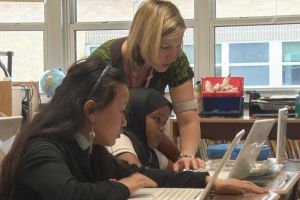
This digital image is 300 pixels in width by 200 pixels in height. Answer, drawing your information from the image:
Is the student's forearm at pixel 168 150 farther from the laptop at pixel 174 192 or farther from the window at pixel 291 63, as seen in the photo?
the window at pixel 291 63

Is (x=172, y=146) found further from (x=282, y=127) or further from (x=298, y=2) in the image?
(x=298, y=2)

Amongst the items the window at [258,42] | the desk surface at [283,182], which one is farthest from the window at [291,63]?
the desk surface at [283,182]

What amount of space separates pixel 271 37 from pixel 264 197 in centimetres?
313

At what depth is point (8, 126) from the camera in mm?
1682

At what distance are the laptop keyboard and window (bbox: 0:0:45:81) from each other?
3.39 m

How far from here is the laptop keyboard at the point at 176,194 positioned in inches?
54.8

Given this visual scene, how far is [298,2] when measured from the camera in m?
4.30

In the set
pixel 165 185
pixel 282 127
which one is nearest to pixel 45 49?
pixel 282 127

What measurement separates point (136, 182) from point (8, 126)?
482 mm

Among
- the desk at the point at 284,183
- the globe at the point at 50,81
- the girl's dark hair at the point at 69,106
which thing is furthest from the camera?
the globe at the point at 50,81

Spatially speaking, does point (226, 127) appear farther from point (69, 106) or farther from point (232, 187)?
point (69, 106)

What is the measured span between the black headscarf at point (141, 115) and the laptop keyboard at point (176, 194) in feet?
1.74

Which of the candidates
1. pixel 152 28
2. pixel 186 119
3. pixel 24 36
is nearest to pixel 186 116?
pixel 186 119

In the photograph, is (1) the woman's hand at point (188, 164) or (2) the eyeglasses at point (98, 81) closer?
(2) the eyeglasses at point (98, 81)
